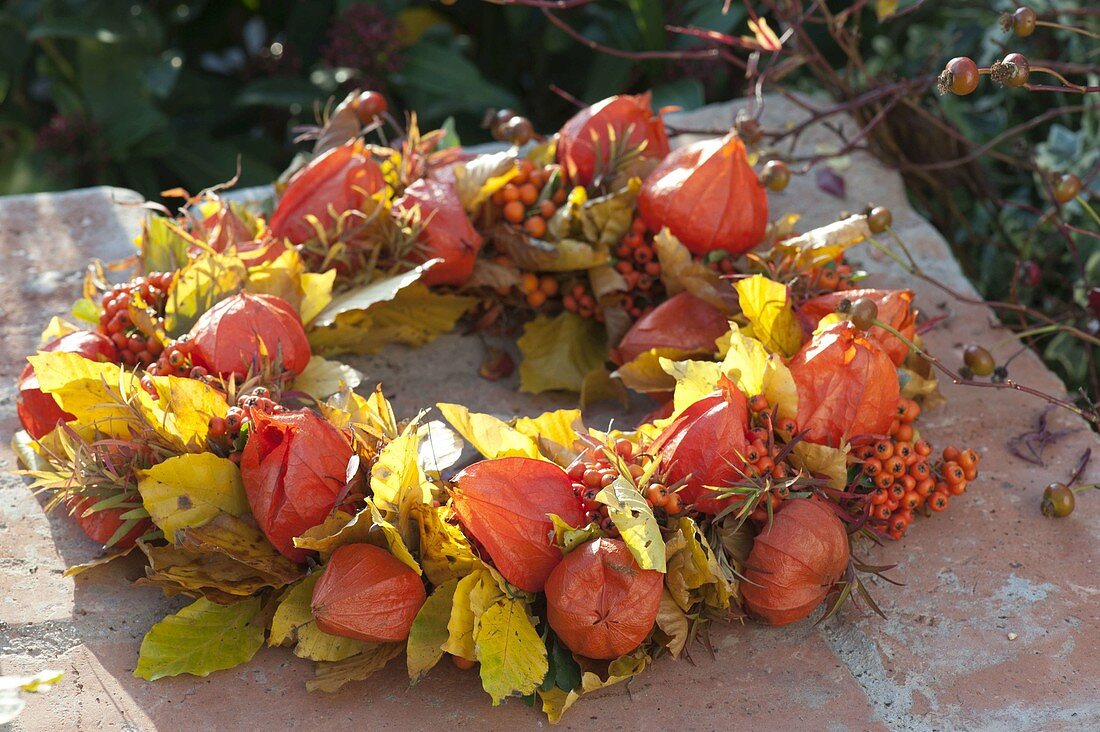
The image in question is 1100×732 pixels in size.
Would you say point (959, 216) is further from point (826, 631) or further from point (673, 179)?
point (826, 631)

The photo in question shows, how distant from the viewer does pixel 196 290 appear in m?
1.24

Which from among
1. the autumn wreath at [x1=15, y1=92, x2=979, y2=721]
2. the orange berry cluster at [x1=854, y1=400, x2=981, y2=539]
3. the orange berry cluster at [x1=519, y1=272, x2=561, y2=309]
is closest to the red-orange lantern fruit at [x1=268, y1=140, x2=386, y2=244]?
the autumn wreath at [x1=15, y1=92, x2=979, y2=721]

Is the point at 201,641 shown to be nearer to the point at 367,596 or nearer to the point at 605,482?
the point at 367,596

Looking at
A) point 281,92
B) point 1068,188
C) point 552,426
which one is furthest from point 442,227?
point 281,92

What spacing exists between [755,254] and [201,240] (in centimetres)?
63

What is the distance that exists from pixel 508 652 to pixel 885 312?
1.73ft

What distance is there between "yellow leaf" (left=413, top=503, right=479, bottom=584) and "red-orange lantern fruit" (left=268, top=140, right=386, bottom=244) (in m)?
0.49

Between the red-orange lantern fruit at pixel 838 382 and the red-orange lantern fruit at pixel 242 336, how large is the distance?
1.69 ft

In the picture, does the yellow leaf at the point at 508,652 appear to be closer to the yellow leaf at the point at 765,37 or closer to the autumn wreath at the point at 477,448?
the autumn wreath at the point at 477,448

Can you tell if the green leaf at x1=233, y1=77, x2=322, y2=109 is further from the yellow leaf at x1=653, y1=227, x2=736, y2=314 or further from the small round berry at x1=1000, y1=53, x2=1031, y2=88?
the small round berry at x1=1000, y1=53, x2=1031, y2=88

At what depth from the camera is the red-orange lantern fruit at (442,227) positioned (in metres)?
1.35

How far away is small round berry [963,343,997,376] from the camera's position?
4.21 feet

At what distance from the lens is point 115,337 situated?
1.22 meters

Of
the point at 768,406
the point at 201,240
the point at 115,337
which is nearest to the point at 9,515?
the point at 115,337
